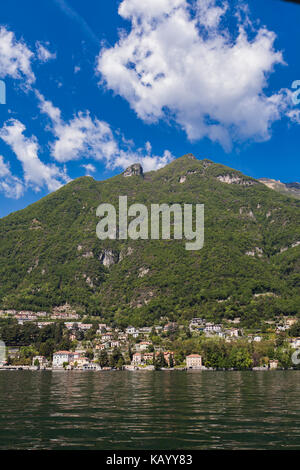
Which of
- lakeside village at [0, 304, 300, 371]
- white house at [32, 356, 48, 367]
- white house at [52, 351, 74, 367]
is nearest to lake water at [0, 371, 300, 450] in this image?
lakeside village at [0, 304, 300, 371]

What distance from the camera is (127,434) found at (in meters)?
14.9

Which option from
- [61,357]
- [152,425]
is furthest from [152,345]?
[152,425]

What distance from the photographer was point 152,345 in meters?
117

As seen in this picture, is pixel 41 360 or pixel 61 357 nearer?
pixel 61 357

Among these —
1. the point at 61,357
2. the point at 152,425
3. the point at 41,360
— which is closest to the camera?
the point at 152,425

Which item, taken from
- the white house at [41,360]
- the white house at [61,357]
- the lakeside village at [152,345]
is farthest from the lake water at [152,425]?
the white house at [41,360]

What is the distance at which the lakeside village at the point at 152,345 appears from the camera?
9600 centimetres

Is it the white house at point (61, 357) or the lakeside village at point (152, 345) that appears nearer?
the lakeside village at point (152, 345)

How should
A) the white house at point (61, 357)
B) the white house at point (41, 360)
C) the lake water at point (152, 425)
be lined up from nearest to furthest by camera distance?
1. the lake water at point (152, 425)
2. the white house at point (41, 360)
3. the white house at point (61, 357)

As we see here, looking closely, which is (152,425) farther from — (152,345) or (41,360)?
(152,345)

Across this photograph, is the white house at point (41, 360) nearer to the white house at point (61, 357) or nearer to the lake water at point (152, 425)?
the white house at point (61, 357)

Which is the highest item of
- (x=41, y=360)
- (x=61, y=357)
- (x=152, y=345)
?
(x=152, y=345)

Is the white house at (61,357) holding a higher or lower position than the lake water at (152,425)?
lower

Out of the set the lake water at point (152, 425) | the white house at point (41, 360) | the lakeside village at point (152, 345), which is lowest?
the white house at point (41, 360)
